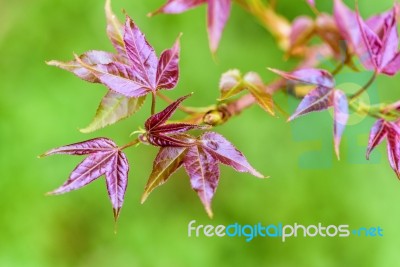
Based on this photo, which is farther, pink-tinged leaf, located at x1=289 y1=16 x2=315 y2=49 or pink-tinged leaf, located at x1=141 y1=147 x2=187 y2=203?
pink-tinged leaf, located at x1=289 y1=16 x2=315 y2=49

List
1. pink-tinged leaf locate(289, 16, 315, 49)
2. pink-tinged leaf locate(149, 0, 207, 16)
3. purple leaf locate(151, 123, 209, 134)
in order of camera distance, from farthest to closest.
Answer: pink-tinged leaf locate(289, 16, 315, 49), pink-tinged leaf locate(149, 0, 207, 16), purple leaf locate(151, 123, 209, 134)

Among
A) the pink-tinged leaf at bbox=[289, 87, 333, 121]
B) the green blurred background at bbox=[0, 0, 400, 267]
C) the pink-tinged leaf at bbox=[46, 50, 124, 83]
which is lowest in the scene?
the green blurred background at bbox=[0, 0, 400, 267]

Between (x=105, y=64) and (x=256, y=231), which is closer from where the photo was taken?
(x=105, y=64)

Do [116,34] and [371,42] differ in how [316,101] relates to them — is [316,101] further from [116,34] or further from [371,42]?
[116,34]

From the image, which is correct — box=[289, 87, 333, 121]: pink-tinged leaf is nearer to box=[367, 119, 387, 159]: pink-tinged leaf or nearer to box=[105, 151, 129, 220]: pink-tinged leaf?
box=[367, 119, 387, 159]: pink-tinged leaf

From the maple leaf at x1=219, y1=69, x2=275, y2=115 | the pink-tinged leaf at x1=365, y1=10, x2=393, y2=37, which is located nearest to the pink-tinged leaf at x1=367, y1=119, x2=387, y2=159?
the maple leaf at x1=219, y1=69, x2=275, y2=115

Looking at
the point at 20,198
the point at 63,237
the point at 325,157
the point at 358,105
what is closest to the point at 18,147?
the point at 20,198

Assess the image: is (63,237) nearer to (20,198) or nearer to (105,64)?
(20,198)
